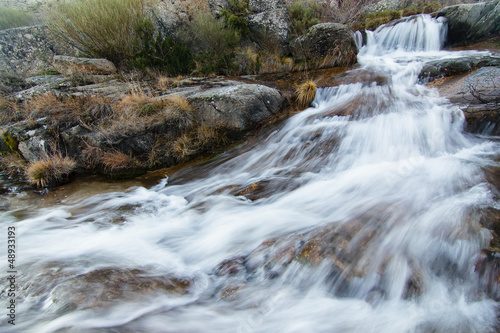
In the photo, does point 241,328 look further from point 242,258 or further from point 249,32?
point 249,32

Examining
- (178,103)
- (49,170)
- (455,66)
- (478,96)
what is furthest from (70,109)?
(455,66)

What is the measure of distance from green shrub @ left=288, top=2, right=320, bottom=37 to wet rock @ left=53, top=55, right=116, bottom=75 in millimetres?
6959

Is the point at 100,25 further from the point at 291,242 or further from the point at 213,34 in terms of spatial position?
the point at 291,242

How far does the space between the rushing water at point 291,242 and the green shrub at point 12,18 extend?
498 inches

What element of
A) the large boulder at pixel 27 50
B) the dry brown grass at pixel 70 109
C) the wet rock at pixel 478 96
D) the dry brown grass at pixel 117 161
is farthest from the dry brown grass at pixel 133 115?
the wet rock at pixel 478 96

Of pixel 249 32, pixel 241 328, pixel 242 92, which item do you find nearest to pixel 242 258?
pixel 241 328

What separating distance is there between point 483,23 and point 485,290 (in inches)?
431

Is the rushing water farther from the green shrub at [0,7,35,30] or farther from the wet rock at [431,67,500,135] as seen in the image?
the green shrub at [0,7,35,30]

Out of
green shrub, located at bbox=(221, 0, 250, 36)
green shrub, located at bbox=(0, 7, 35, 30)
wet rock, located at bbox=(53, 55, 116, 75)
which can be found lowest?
wet rock, located at bbox=(53, 55, 116, 75)

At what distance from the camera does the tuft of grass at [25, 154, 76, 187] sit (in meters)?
4.72

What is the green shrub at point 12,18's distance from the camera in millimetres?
11227

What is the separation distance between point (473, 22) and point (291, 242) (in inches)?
446

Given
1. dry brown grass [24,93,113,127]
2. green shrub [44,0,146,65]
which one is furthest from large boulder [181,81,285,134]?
green shrub [44,0,146,65]

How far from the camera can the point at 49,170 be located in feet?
15.8
